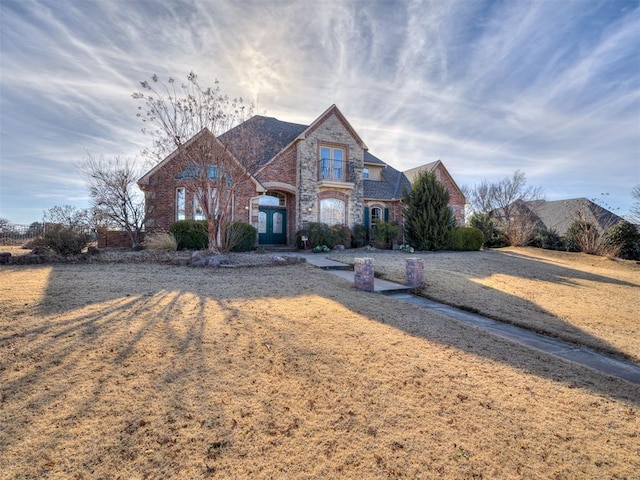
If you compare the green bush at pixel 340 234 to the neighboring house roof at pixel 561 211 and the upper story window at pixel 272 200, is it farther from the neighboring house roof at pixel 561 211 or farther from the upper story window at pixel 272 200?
the neighboring house roof at pixel 561 211

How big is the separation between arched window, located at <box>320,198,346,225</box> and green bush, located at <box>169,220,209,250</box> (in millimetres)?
7152

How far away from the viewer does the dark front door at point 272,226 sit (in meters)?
18.5

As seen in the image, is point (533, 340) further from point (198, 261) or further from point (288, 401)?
point (198, 261)

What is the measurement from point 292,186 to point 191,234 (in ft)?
21.6

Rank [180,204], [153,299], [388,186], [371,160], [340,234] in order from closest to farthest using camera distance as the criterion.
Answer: [153,299], [180,204], [340,234], [388,186], [371,160]

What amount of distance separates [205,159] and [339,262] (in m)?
6.48

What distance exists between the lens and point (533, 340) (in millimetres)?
4848

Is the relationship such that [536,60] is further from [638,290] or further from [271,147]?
[271,147]

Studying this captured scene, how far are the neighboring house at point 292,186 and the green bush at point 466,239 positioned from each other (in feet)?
18.3

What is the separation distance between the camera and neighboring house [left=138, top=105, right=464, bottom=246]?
16.2 meters

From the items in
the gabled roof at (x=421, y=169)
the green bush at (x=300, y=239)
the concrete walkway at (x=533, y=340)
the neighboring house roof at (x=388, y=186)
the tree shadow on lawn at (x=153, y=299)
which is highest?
the gabled roof at (x=421, y=169)

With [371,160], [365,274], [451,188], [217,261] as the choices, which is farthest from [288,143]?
[365,274]

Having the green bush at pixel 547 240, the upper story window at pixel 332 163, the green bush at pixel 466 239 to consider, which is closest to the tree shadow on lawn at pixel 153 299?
the upper story window at pixel 332 163

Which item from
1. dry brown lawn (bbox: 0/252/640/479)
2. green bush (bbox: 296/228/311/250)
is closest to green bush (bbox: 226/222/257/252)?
green bush (bbox: 296/228/311/250)
